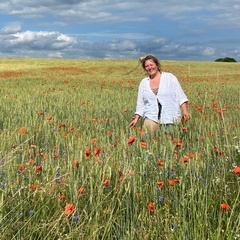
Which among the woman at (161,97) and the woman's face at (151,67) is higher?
the woman's face at (151,67)

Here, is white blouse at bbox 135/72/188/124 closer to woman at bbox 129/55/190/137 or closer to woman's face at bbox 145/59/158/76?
woman at bbox 129/55/190/137

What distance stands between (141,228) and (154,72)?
3.80 meters

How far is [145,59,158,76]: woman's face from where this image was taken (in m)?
5.74

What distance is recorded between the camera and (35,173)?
2953 millimetres

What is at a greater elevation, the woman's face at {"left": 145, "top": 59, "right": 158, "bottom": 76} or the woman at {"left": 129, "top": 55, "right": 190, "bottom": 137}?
the woman's face at {"left": 145, "top": 59, "right": 158, "bottom": 76}

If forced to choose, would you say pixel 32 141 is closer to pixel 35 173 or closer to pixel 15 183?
pixel 35 173

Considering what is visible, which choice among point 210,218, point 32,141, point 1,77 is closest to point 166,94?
point 32,141

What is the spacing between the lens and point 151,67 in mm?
5750

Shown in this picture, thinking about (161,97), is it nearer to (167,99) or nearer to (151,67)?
(167,99)

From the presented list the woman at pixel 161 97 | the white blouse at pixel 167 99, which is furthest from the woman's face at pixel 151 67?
the white blouse at pixel 167 99

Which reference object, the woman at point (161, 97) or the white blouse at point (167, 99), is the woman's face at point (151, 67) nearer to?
the woman at point (161, 97)

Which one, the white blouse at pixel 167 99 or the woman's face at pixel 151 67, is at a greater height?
the woman's face at pixel 151 67

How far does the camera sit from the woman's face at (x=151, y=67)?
574 centimetres

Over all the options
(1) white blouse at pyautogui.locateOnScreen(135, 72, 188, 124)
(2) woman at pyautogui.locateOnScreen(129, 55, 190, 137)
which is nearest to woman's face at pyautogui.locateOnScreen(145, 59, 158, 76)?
(2) woman at pyautogui.locateOnScreen(129, 55, 190, 137)
